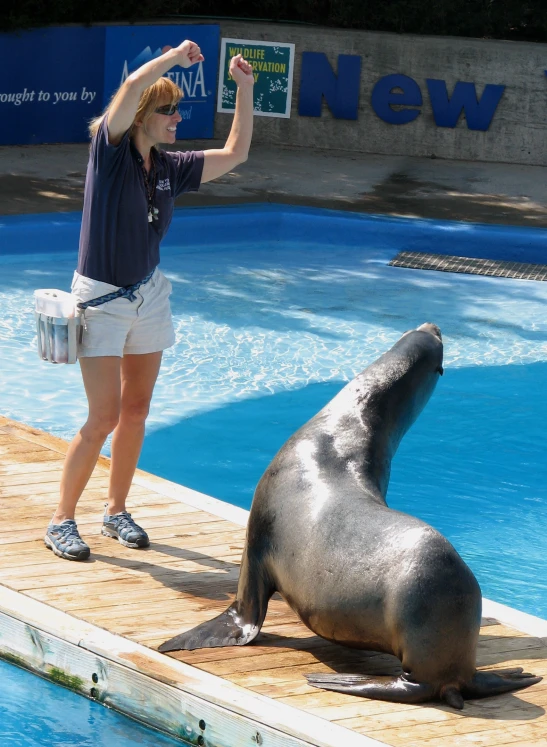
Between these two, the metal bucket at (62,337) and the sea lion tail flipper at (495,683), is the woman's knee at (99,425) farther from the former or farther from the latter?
the sea lion tail flipper at (495,683)

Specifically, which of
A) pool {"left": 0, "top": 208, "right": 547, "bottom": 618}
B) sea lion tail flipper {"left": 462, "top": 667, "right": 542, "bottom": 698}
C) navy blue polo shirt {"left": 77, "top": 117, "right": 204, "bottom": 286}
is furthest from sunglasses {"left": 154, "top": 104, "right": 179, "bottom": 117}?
pool {"left": 0, "top": 208, "right": 547, "bottom": 618}

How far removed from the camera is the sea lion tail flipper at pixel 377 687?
3.39 metres

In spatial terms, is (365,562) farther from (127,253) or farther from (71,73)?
(71,73)

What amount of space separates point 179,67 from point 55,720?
11.6 metres

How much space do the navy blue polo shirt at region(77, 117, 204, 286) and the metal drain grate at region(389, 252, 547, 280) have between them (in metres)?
7.13

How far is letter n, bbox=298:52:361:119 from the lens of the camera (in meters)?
14.9

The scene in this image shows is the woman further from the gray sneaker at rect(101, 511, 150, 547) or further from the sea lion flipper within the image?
the sea lion flipper

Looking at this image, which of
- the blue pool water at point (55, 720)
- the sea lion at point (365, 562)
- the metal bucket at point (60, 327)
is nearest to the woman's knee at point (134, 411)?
the metal bucket at point (60, 327)

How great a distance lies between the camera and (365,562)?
3469 millimetres

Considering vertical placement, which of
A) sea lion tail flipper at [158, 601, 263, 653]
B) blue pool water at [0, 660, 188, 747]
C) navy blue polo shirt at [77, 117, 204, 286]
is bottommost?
blue pool water at [0, 660, 188, 747]

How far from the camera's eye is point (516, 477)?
718 cm

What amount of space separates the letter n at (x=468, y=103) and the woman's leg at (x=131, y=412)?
36.4 ft

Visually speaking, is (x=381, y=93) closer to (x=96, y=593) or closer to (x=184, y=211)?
(x=184, y=211)

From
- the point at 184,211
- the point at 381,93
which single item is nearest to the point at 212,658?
the point at 184,211
